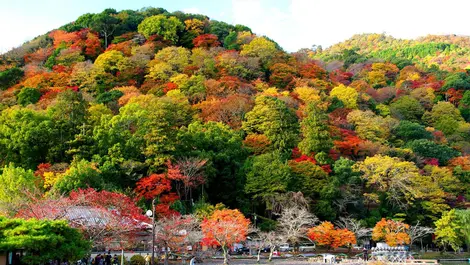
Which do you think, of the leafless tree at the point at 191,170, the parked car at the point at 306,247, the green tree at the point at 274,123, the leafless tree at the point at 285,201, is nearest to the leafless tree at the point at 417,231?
the parked car at the point at 306,247

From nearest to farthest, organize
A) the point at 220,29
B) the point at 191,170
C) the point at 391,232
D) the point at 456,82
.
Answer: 1. the point at 191,170
2. the point at 391,232
3. the point at 456,82
4. the point at 220,29

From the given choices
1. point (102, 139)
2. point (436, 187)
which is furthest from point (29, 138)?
point (436, 187)

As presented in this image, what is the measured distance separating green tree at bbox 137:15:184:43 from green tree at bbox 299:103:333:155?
120ft

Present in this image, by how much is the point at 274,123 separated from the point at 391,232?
50.3ft

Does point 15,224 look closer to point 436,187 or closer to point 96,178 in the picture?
point 96,178

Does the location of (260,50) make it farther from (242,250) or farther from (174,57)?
(242,250)

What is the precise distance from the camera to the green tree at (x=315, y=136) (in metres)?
47.7

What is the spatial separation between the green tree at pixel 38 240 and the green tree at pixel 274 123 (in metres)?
31.8

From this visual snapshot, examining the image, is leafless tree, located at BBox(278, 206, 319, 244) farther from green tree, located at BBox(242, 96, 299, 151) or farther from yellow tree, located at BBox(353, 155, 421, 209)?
green tree, located at BBox(242, 96, 299, 151)

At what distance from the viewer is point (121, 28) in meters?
82.4

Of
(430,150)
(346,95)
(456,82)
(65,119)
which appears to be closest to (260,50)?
(346,95)

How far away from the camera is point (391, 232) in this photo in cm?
4134

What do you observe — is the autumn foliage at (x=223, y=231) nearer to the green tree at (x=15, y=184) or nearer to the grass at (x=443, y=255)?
the green tree at (x=15, y=184)

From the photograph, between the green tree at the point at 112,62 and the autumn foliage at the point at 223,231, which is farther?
Answer: the green tree at the point at 112,62
